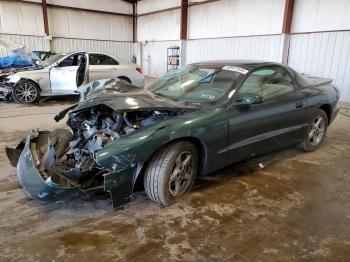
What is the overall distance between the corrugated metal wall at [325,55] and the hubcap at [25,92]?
7.84m

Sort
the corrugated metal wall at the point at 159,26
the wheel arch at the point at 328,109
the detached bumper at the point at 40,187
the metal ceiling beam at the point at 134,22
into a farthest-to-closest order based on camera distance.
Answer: the metal ceiling beam at the point at 134,22 → the corrugated metal wall at the point at 159,26 → the wheel arch at the point at 328,109 → the detached bumper at the point at 40,187

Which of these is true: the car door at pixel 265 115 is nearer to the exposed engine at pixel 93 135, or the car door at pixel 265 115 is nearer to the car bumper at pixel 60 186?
the exposed engine at pixel 93 135

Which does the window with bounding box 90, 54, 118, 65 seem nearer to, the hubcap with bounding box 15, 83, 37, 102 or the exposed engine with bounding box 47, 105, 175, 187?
the hubcap with bounding box 15, 83, 37, 102

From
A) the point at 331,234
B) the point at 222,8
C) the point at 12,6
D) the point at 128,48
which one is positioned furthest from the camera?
the point at 128,48

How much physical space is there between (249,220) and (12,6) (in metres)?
15.0

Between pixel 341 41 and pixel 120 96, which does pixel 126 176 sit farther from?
pixel 341 41

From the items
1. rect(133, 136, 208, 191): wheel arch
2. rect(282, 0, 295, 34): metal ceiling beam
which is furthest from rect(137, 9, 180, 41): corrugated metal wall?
rect(133, 136, 208, 191): wheel arch

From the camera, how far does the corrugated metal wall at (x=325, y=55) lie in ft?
27.1

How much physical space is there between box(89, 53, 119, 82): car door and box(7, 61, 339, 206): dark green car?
14.7ft

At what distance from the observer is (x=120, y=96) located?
2.96 m

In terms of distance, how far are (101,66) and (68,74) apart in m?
0.94

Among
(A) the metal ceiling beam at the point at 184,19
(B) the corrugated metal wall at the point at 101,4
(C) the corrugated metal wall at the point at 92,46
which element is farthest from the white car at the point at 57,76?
(B) the corrugated metal wall at the point at 101,4

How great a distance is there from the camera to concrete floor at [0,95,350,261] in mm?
2121

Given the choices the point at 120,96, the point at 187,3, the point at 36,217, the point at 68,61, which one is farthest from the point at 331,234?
the point at 187,3
